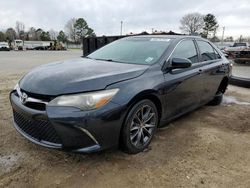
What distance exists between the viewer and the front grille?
255 cm

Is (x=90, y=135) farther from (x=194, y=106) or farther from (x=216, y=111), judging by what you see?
(x=216, y=111)

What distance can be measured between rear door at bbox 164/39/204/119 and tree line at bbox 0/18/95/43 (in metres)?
73.4

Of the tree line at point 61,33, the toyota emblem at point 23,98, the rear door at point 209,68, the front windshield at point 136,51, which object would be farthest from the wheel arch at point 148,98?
the tree line at point 61,33

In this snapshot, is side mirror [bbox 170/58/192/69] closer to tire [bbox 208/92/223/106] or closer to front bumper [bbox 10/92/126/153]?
front bumper [bbox 10/92/126/153]

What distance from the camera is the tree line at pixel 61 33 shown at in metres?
77.5

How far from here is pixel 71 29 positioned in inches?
3172

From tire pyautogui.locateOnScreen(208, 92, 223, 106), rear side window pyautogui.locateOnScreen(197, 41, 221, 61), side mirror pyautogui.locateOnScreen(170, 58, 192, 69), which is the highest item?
rear side window pyautogui.locateOnScreen(197, 41, 221, 61)

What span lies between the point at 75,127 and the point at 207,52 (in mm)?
3267

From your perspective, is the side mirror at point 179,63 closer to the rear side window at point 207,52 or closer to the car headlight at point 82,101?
the rear side window at point 207,52

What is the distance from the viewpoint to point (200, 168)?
2869 millimetres

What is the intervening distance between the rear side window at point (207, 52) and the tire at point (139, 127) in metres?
1.85

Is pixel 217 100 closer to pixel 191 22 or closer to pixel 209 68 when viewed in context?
pixel 209 68

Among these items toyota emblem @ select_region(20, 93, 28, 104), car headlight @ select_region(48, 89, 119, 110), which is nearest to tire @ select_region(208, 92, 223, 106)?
car headlight @ select_region(48, 89, 119, 110)

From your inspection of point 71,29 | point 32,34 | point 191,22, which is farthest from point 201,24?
point 32,34
